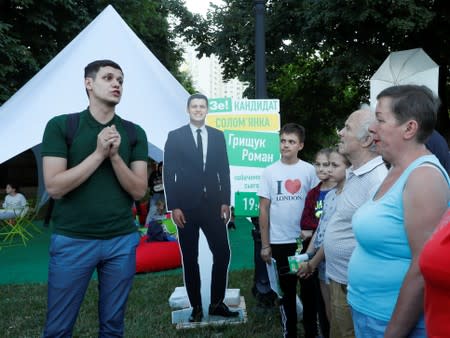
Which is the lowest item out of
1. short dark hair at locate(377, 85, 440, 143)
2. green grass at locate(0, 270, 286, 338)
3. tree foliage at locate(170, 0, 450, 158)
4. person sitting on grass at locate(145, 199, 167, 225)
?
green grass at locate(0, 270, 286, 338)

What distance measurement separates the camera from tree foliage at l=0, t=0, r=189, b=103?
40.9ft

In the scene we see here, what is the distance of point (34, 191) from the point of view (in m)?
19.3

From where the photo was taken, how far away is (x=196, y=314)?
4.77m

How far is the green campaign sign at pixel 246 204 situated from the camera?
17.1 feet

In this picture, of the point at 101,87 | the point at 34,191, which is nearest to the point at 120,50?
the point at 101,87

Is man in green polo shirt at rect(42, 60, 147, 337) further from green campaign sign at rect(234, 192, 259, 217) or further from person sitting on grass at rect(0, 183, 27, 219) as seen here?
person sitting on grass at rect(0, 183, 27, 219)

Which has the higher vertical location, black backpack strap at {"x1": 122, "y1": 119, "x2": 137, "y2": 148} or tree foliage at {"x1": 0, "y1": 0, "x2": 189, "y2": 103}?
tree foliage at {"x1": 0, "y1": 0, "x2": 189, "y2": 103}

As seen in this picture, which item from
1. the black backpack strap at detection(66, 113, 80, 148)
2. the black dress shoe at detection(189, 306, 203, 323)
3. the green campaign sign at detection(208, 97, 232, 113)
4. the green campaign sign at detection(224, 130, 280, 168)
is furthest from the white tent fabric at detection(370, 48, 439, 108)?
the black backpack strap at detection(66, 113, 80, 148)

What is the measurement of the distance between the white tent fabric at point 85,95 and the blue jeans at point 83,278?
3.30m

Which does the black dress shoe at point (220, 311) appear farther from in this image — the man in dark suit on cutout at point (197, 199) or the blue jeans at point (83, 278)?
the blue jeans at point (83, 278)

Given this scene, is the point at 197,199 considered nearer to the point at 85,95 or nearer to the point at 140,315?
the point at 140,315

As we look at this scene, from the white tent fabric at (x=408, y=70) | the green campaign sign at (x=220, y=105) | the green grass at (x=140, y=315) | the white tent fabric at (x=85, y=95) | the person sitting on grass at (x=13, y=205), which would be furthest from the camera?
the person sitting on grass at (x=13, y=205)

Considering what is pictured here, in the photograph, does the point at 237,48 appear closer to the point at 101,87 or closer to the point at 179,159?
the point at 179,159

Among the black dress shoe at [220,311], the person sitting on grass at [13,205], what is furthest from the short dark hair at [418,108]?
the person sitting on grass at [13,205]
